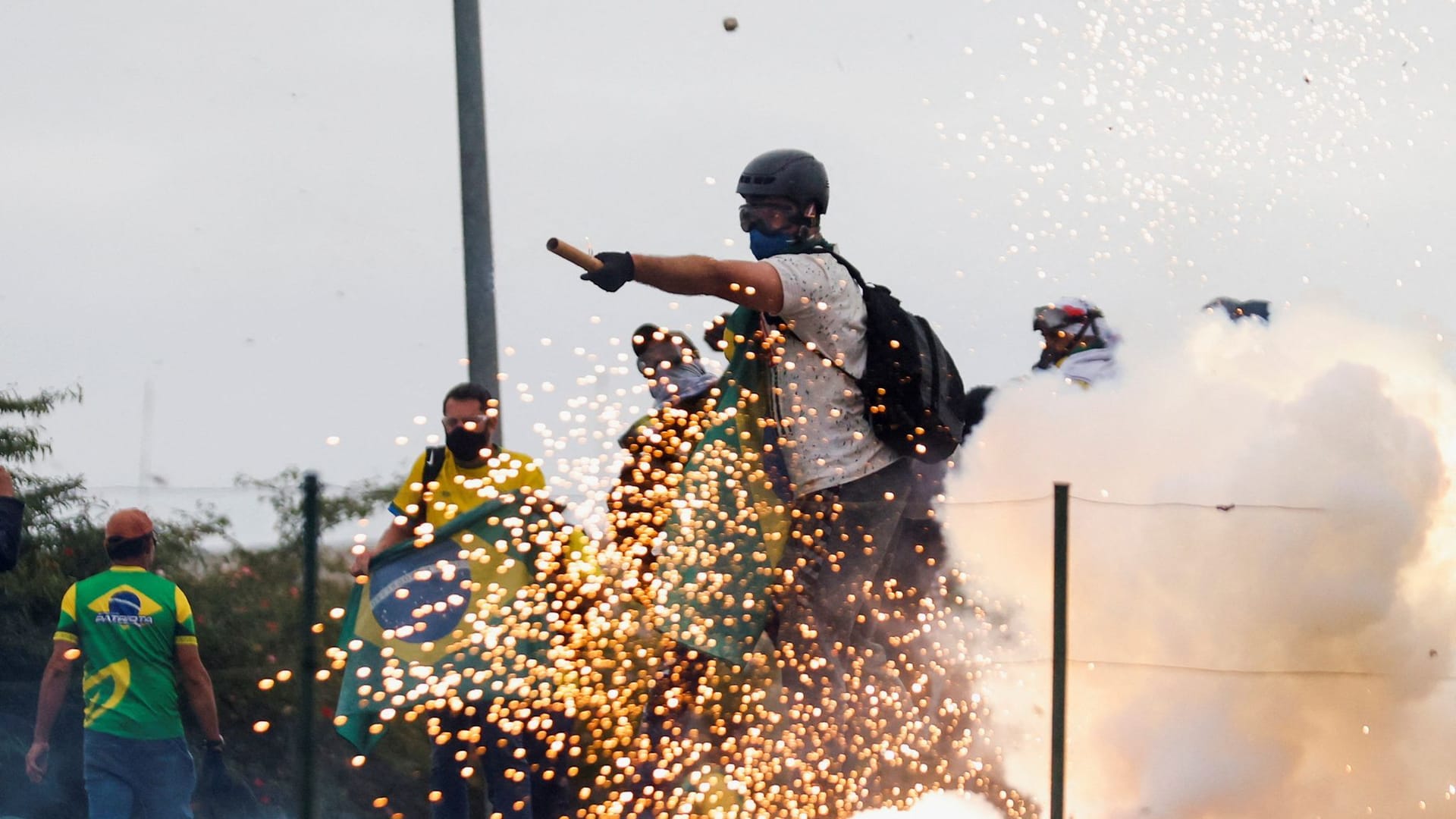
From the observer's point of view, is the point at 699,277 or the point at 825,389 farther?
the point at 825,389

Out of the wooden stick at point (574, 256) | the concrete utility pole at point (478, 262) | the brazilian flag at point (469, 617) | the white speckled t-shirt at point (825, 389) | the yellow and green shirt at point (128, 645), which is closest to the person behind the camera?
the wooden stick at point (574, 256)

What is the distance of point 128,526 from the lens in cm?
636

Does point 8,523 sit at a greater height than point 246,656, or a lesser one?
greater

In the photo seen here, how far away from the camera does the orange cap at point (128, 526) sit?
634 centimetres

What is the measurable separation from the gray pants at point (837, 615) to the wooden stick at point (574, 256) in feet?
3.84

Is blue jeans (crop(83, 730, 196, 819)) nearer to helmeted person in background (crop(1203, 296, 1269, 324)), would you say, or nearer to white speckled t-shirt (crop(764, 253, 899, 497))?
white speckled t-shirt (crop(764, 253, 899, 497))

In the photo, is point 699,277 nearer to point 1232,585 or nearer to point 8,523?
point 1232,585

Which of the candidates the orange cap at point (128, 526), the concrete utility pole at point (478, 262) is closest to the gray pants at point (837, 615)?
the concrete utility pole at point (478, 262)

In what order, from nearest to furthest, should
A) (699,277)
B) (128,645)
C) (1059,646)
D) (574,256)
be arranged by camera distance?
(574,256) → (699,277) → (128,645) → (1059,646)

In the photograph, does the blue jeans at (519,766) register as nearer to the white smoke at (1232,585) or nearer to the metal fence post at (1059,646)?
the white smoke at (1232,585)

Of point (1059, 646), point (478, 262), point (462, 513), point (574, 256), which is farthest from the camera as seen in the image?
point (478, 262)

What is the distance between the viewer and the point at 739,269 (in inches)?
197

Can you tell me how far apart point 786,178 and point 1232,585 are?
2296 millimetres

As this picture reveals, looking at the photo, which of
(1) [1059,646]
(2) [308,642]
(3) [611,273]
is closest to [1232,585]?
(1) [1059,646]
